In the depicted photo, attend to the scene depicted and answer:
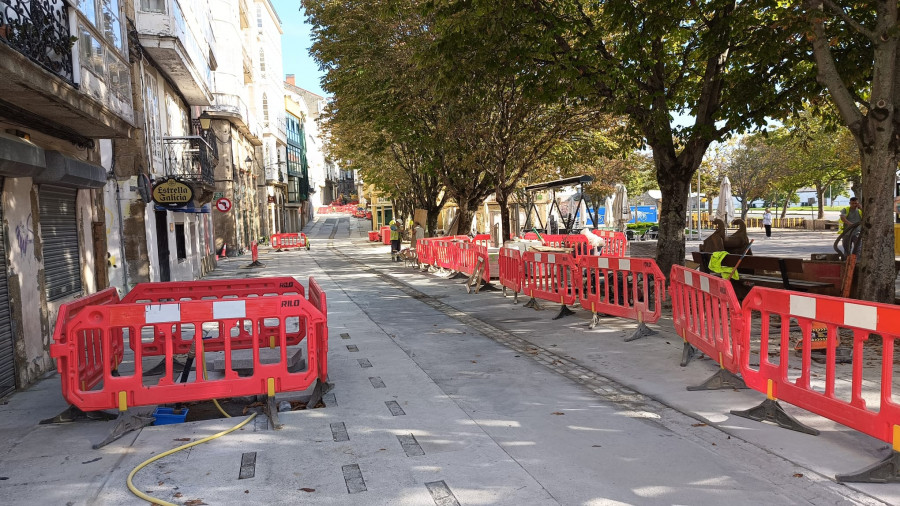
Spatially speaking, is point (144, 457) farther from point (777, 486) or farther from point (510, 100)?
point (510, 100)

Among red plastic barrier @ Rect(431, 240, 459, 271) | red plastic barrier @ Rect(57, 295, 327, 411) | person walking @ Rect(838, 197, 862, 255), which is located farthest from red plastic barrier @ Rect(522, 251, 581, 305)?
red plastic barrier @ Rect(431, 240, 459, 271)

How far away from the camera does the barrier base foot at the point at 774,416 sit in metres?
4.92

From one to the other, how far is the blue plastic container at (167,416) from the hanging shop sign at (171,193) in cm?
1004

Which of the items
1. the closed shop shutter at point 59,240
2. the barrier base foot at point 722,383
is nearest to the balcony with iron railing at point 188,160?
the closed shop shutter at point 59,240

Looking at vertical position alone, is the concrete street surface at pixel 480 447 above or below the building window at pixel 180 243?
below

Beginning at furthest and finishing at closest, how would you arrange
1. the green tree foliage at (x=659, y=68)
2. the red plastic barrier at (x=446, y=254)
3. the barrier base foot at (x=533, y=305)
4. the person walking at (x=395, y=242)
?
the person walking at (x=395, y=242) → the red plastic barrier at (x=446, y=254) → the barrier base foot at (x=533, y=305) → the green tree foliage at (x=659, y=68)

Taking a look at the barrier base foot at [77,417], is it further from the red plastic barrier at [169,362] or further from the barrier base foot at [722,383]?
the barrier base foot at [722,383]

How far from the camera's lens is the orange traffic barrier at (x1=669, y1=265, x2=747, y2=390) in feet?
18.8

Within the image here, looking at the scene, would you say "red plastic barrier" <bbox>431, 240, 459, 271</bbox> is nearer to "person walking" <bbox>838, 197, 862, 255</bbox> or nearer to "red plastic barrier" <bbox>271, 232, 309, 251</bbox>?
"person walking" <bbox>838, 197, 862, 255</bbox>

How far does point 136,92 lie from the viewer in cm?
1460

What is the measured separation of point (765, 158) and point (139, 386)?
4305 centimetres

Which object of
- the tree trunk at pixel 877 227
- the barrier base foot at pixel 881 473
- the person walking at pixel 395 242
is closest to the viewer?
the barrier base foot at pixel 881 473

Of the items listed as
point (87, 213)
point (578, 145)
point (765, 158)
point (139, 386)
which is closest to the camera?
point (139, 386)

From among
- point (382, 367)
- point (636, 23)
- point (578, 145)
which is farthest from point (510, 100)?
point (382, 367)
